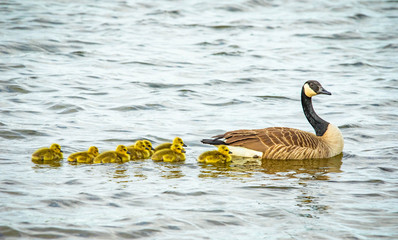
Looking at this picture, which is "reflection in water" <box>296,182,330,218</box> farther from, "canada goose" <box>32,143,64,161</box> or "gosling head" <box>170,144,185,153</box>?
"canada goose" <box>32,143,64,161</box>

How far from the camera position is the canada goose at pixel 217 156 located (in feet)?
33.8

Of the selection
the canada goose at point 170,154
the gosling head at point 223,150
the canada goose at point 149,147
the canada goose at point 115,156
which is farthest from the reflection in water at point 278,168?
the canada goose at point 115,156

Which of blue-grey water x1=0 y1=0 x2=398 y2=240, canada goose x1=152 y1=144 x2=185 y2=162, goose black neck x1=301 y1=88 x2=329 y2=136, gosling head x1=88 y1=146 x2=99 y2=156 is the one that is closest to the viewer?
blue-grey water x1=0 y1=0 x2=398 y2=240

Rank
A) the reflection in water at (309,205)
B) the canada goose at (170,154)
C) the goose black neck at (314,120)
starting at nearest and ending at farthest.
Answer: the reflection in water at (309,205) < the canada goose at (170,154) < the goose black neck at (314,120)

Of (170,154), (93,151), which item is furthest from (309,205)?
(93,151)

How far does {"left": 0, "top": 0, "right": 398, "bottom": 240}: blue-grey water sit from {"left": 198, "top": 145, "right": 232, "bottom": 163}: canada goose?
0.88 ft

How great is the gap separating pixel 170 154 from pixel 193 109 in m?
4.45

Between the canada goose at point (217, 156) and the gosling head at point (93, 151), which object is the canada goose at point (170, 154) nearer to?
the canada goose at point (217, 156)

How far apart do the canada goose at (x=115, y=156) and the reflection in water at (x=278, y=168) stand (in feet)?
4.30

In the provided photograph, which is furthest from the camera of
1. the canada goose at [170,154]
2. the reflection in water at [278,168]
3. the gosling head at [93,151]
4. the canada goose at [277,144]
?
the canada goose at [277,144]

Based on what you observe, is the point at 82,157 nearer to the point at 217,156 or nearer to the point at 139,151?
the point at 139,151

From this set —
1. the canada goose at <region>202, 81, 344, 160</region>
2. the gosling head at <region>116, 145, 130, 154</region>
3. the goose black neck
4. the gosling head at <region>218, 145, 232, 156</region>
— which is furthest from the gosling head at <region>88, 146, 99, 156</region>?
the goose black neck

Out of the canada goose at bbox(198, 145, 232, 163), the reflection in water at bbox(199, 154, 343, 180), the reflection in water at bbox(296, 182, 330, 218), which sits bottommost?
the reflection in water at bbox(296, 182, 330, 218)

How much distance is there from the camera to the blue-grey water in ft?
25.5
